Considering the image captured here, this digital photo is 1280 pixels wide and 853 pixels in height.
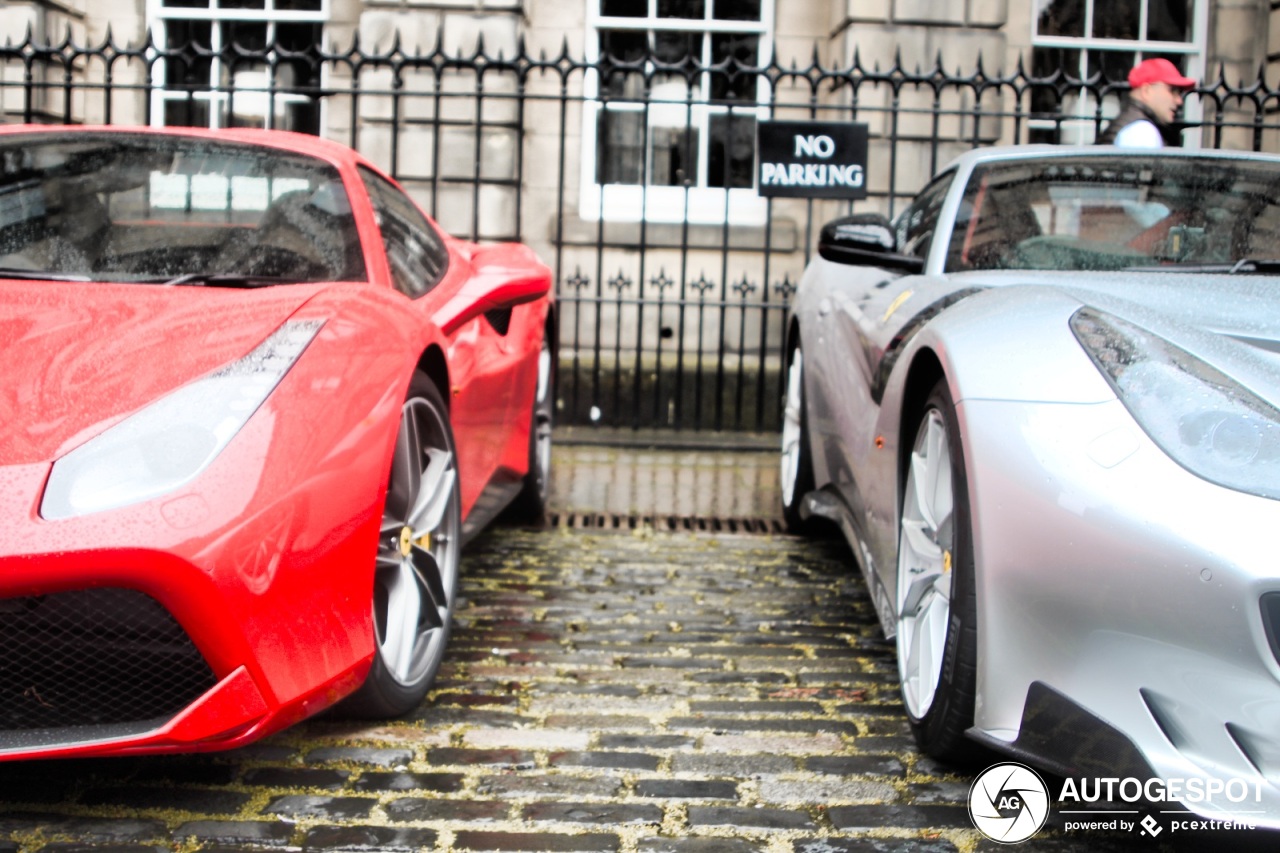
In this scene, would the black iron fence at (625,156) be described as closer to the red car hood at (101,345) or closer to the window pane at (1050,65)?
the window pane at (1050,65)

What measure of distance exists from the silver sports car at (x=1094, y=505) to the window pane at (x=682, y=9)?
24.3ft

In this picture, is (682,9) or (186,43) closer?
(682,9)

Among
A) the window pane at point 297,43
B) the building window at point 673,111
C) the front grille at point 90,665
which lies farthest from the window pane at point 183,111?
the front grille at point 90,665

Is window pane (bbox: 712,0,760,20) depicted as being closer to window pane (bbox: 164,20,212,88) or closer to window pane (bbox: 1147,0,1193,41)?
window pane (bbox: 1147,0,1193,41)

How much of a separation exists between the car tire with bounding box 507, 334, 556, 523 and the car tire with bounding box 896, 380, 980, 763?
226cm

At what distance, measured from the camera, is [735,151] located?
10352 millimetres

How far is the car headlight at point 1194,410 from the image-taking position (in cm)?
200

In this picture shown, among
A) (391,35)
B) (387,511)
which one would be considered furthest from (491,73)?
(387,511)

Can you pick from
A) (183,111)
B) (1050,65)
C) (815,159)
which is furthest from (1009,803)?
(183,111)

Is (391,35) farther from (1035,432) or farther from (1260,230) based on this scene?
(1035,432)

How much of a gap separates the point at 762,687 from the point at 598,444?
4756mm

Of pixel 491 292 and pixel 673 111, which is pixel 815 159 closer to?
pixel 673 111
